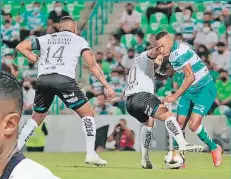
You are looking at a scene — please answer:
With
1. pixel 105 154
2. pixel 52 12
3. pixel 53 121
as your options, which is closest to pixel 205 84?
pixel 105 154

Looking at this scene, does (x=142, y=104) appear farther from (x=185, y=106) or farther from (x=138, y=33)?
(x=138, y=33)

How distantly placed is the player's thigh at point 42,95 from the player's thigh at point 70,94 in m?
0.13

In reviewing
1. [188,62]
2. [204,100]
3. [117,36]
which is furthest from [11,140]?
[117,36]

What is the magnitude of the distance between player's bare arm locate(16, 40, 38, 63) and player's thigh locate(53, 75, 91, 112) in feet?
1.34

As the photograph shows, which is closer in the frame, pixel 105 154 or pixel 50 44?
pixel 50 44

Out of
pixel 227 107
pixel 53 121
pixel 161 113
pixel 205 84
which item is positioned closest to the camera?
pixel 161 113

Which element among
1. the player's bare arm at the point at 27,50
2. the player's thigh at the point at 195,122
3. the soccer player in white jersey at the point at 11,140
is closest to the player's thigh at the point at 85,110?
the player's bare arm at the point at 27,50

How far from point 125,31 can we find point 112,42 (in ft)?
1.37

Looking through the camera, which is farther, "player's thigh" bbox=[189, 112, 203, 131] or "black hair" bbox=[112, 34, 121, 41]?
"black hair" bbox=[112, 34, 121, 41]

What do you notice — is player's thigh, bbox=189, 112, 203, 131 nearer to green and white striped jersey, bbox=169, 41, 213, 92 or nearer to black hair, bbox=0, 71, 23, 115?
green and white striped jersey, bbox=169, 41, 213, 92

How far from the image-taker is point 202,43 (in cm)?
1731

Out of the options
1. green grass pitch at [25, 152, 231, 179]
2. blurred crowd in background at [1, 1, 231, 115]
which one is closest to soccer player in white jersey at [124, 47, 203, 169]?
green grass pitch at [25, 152, 231, 179]

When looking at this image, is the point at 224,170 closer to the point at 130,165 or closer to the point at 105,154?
the point at 130,165

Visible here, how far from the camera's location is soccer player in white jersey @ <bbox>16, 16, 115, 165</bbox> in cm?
891
